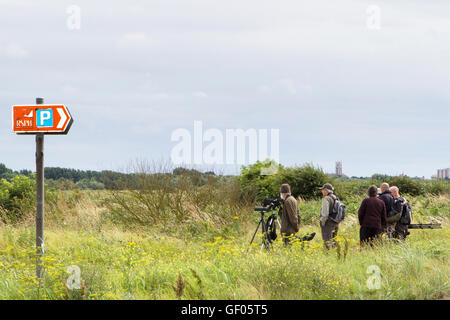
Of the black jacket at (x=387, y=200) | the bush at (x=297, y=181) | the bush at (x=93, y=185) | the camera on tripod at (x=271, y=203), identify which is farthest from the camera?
the bush at (x=297, y=181)

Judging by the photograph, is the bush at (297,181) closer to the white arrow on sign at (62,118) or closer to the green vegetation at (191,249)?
the green vegetation at (191,249)

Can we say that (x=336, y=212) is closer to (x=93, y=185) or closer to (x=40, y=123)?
(x=40, y=123)

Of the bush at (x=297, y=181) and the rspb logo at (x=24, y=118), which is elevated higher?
the rspb logo at (x=24, y=118)

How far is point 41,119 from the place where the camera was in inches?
328

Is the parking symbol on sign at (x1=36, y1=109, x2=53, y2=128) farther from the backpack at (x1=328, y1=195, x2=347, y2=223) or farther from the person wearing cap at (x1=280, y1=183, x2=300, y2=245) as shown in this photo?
the backpack at (x1=328, y1=195, x2=347, y2=223)

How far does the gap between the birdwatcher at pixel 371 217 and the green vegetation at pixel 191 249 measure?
40cm

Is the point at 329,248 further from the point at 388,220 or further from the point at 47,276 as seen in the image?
the point at 47,276

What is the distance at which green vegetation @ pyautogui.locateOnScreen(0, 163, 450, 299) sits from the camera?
680 centimetres

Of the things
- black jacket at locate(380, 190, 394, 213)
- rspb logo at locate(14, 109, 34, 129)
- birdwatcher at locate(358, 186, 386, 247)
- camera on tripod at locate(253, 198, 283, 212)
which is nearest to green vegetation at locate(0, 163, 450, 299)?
birdwatcher at locate(358, 186, 386, 247)

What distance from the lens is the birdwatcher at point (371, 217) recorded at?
1109cm

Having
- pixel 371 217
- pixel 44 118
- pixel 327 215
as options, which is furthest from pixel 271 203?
pixel 44 118

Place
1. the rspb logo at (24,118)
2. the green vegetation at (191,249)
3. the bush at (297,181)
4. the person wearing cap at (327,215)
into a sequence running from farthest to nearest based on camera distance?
the bush at (297,181)
the person wearing cap at (327,215)
the rspb logo at (24,118)
the green vegetation at (191,249)

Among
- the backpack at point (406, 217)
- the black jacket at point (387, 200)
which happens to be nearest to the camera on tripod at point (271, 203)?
the black jacket at point (387, 200)
